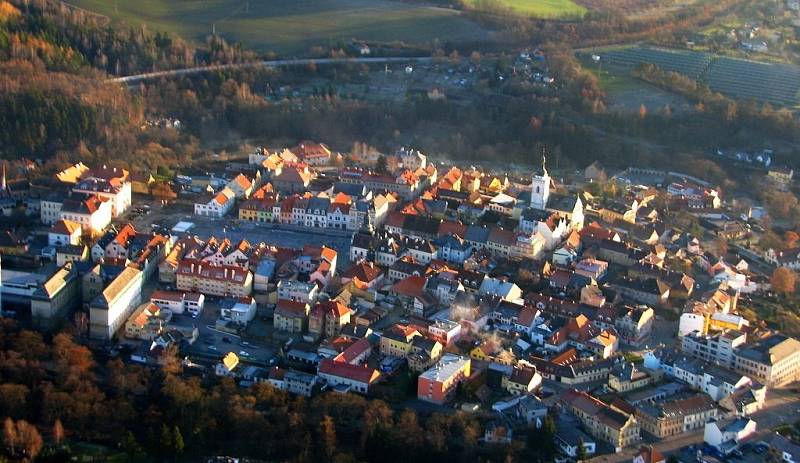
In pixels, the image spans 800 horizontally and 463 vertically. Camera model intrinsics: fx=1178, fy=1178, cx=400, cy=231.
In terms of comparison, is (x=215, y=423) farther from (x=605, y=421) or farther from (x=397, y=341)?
(x=605, y=421)

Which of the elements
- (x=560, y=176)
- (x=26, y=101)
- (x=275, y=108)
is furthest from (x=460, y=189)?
(x=26, y=101)

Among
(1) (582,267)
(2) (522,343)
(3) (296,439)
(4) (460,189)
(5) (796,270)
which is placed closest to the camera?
(3) (296,439)

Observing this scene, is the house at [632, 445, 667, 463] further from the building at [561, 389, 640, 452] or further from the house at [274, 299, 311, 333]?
the house at [274, 299, 311, 333]

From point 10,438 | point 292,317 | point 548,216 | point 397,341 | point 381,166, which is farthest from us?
point 381,166

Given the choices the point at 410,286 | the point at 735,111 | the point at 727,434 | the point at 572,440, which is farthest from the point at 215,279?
the point at 735,111

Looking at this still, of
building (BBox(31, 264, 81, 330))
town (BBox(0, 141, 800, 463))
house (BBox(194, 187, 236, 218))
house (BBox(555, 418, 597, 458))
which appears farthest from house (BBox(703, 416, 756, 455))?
house (BBox(194, 187, 236, 218))

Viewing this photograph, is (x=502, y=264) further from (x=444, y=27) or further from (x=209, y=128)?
(x=444, y=27)
